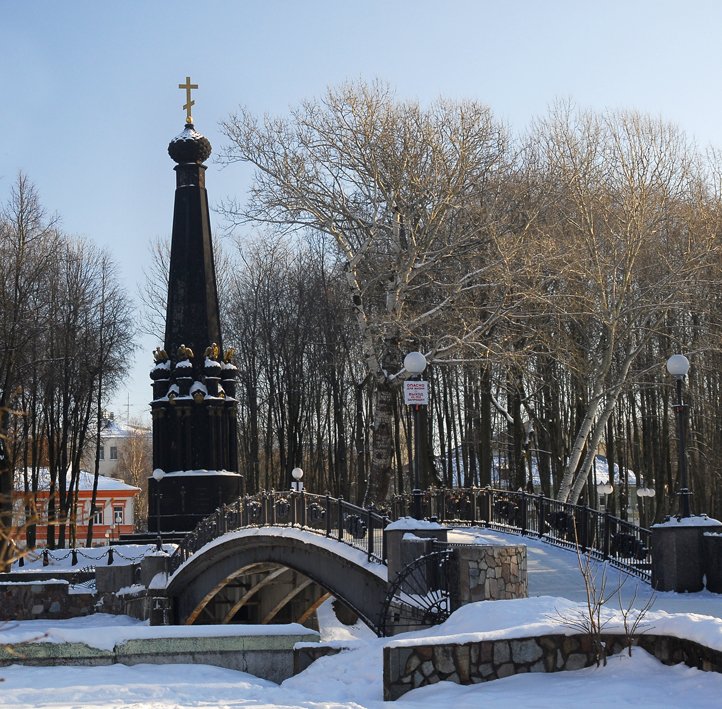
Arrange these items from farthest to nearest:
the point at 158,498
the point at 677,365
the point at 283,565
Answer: the point at 158,498 < the point at 283,565 < the point at 677,365

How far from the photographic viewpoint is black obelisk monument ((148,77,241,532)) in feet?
112

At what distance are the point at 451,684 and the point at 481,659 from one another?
15.2 inches

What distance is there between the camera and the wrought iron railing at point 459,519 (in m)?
19.5

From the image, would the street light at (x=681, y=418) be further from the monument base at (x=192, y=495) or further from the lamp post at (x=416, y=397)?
the monument base at (x=192, y=495)

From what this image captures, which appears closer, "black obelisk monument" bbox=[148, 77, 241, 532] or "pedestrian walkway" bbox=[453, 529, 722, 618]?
"pedestrian walkway" bbox=[453, 529, 722, 618]

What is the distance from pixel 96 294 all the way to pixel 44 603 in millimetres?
14463

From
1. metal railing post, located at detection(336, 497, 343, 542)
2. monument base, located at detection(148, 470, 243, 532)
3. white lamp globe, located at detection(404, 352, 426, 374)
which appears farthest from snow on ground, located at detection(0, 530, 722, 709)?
monument base, located at detection(148, 470, 243, 532)

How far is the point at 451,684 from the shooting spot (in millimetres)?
11188

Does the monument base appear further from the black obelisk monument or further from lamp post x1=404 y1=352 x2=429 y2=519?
lamp post x1=404 y1=352 x2=429 y2=519

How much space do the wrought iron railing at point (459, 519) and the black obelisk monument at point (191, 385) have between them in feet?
19.0

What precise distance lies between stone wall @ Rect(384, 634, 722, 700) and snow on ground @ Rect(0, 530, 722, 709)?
12 cm

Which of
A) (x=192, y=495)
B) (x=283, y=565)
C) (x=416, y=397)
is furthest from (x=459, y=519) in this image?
(x=192, y=495)

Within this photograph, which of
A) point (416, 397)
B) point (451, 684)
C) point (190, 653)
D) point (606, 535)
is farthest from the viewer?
point (606, 535)

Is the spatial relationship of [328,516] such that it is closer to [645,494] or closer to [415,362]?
[415,362]
